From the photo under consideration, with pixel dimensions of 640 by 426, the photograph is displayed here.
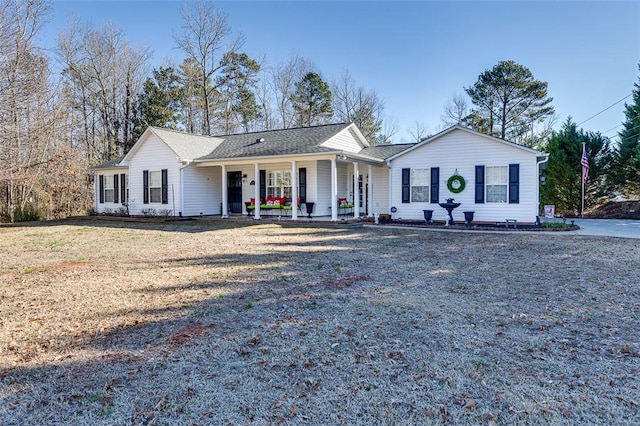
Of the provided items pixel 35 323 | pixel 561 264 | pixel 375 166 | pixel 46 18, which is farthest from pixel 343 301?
pixel 46 18

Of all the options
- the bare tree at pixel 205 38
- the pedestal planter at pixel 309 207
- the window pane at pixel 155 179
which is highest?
the bare tree at pixel 205 38

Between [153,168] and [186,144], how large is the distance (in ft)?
6.51

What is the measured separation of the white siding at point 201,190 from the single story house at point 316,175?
0.16 ft

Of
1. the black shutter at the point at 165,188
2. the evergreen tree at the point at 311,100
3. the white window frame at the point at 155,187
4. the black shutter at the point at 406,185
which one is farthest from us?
the evergreen tree at the point at 311,100

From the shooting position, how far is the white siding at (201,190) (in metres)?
18.6

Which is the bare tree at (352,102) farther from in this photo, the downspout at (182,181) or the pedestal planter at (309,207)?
the pedestal planter at (309,207)

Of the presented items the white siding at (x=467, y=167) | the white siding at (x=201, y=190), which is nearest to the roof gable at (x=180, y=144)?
the white siding at (x=201, y=190)

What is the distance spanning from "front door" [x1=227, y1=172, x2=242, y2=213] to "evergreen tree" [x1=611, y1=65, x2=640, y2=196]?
19.2 m

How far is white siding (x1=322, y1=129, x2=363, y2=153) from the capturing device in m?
17.5

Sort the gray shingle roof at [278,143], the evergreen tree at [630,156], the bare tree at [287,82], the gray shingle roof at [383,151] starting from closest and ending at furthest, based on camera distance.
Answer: the gray shingle roof at [278,143] < the gray shingle roof at [383,151] < the evergreen tree at [630,156] < the bare tree at [287,82]

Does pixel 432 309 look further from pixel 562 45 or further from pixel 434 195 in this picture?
pixel 562 45

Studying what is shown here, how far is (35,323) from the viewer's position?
→ 4.33 m

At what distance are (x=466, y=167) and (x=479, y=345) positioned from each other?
12.4m

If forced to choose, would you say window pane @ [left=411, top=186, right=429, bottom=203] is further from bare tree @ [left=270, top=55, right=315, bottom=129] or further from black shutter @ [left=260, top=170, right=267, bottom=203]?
bare tree @ [left=270, top=55, right=315, bottom=129]
